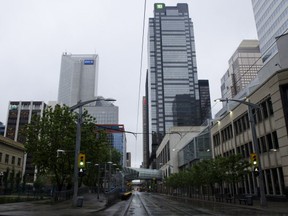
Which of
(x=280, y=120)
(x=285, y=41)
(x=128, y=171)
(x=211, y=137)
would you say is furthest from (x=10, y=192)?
(x=128, y=171)

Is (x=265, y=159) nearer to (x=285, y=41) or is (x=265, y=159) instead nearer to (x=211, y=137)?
(x=285, y=41)

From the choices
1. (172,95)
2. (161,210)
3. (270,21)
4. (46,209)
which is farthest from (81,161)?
(172,95)

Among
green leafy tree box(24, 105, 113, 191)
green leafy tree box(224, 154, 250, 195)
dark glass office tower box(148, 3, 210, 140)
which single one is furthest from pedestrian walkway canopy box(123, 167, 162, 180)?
green leafy tree box(224, 154, 250, 195)

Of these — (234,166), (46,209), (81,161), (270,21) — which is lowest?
(46,209)

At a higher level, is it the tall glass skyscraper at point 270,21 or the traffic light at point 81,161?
the tall glass skyscraper at point 270,21

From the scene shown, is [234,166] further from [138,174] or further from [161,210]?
[138,174]

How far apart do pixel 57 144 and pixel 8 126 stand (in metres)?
151

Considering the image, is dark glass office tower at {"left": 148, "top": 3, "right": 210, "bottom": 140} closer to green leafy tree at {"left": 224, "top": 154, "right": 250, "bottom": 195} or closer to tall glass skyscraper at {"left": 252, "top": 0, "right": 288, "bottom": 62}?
tall glass skyscraper at {"left": 252, "top": 0, "right": 288, "bottom": 62}

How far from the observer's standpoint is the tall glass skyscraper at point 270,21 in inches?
3472

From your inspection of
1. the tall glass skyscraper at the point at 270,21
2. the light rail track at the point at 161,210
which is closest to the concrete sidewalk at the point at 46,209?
the light rail track at the point at 161,210

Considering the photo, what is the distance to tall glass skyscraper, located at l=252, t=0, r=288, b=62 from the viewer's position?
8819 centimetres

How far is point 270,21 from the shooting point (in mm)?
97438

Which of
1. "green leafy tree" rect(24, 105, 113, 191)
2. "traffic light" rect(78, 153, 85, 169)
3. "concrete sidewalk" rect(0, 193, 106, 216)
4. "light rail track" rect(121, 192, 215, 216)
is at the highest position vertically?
"green leafy tree" rect(24, 105, 113, 191)

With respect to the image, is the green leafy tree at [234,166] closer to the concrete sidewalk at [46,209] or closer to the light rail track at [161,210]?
the light rail track at [161,210]
